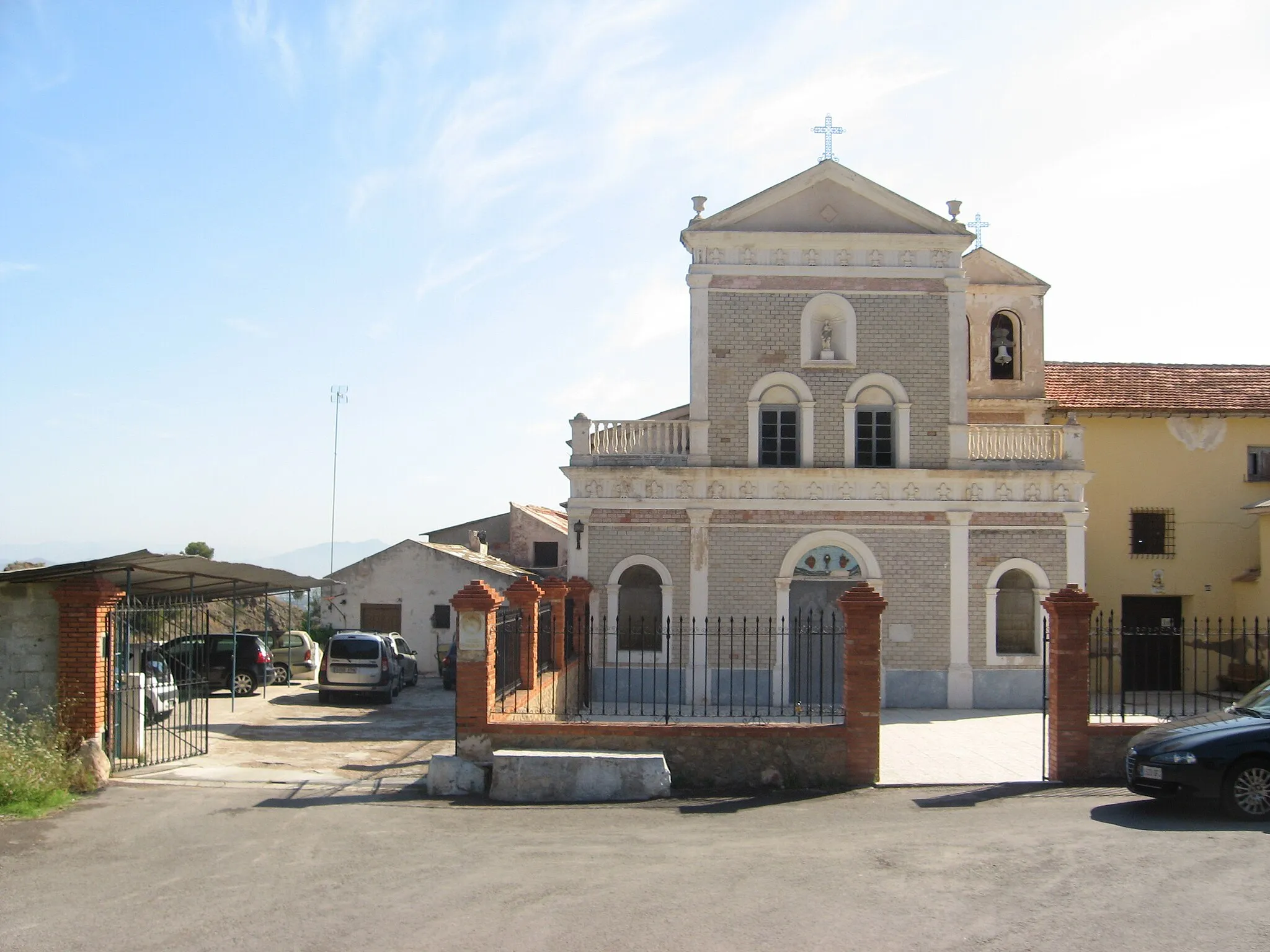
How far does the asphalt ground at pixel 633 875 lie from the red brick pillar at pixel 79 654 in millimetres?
1240

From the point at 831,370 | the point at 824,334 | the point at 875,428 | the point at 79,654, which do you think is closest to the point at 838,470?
the point at 875,428

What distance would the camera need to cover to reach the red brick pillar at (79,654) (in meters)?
13.4

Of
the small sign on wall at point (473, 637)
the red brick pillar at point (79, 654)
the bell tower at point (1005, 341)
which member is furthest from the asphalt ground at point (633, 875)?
the bell tower at point (1005, 341)

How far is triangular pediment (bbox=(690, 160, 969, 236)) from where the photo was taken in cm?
2362

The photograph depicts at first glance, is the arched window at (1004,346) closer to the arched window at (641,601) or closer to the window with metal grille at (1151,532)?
the window with metal grille at (1151,532)

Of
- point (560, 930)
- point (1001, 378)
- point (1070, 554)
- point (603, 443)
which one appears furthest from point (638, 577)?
point (560, 930)

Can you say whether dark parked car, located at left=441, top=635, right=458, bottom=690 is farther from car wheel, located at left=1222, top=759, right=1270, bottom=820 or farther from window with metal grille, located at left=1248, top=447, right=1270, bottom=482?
window with metal grille, located at left=1248, top=447, right=1270, bottom=482

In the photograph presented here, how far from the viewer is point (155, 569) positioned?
14.5 metres

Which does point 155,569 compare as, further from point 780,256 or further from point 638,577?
point 780,256

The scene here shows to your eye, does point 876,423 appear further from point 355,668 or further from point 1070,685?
point 355,668

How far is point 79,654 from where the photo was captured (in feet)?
44.0

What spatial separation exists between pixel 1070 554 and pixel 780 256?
8179mm

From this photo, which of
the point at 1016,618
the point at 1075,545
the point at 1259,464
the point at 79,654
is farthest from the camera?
the point at 1259,464

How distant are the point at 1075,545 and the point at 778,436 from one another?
244 inches
